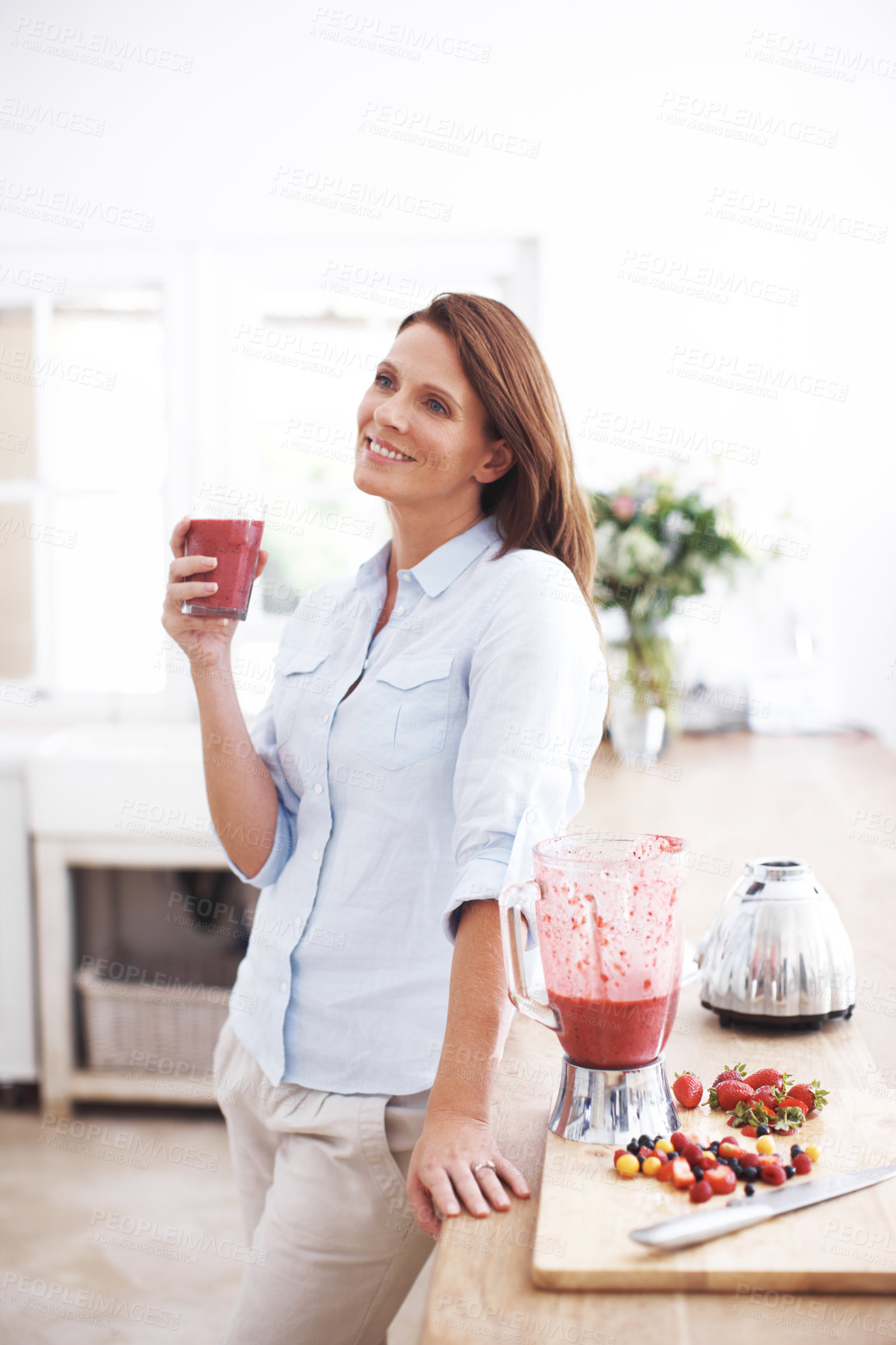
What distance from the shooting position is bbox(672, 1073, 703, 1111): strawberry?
0.91 metres

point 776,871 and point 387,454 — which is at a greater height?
point 387,454

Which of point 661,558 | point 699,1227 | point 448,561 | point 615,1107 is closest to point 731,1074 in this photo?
point 615,1107

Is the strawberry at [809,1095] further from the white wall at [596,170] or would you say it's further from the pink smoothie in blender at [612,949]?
the white wall at [596,170]

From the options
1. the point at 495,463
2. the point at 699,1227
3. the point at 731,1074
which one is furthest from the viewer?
the point at 495,463

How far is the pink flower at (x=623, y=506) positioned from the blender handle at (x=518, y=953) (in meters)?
2.00

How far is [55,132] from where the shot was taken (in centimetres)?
305

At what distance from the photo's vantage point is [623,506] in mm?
2775

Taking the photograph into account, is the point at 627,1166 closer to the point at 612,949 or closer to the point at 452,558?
the point at 612,949

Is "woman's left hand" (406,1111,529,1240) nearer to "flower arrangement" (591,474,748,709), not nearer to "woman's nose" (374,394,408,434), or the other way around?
"woman's nose" (374,394,408,434)

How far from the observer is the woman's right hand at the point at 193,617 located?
4.17 ft

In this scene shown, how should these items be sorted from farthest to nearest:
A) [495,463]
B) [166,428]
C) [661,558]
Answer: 1. [166,428]
2. [661,558]
3. [495,463]

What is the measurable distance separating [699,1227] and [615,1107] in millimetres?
146

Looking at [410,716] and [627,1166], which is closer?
[627,1166]

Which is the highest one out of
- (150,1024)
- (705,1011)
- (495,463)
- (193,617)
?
(495,463)
